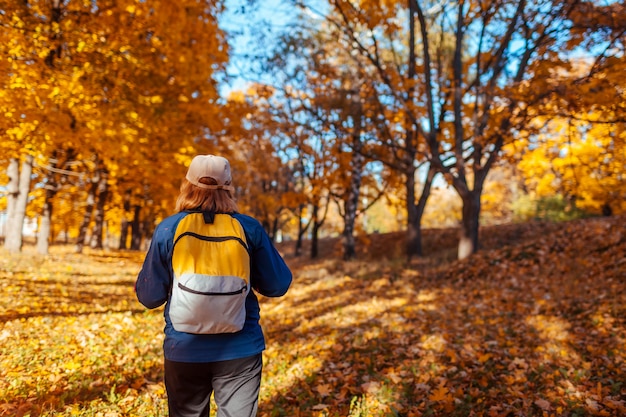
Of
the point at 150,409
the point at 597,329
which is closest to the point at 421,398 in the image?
the point at 150,409

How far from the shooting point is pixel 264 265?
7.38ft

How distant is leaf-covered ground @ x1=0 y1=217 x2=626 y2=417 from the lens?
4.11 m

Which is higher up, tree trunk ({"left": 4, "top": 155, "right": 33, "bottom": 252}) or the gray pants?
tree trunk ({"left": 4, "top": 155, "right": 33, "bottom": 252})

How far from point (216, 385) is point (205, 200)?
0.92 meters

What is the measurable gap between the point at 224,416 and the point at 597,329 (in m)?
6.10

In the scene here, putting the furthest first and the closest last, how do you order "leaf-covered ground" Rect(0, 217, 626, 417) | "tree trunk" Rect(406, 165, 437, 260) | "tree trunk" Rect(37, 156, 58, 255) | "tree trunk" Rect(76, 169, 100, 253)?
"tree trunk" Rect(76, 169, 100, 253) → "tree trunk" Rect(406, 165, 437, 260) → "tree trunk" Rect(37, 156, 58, 255) → "leaf-covered ground" Rect(0, 217, 626, 417)

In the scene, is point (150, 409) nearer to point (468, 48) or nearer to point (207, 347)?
point (207, 347)

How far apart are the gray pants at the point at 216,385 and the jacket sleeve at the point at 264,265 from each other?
0.36 m

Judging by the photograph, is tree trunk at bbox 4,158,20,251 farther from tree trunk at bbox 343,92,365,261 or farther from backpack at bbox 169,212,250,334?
backpack at bbox 169,212,250,334

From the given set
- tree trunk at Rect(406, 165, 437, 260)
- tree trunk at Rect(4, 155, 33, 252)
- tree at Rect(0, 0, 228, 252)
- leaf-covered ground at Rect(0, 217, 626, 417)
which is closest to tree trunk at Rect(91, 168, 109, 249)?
tree trunk at Rect(4, 155, 33, 252)

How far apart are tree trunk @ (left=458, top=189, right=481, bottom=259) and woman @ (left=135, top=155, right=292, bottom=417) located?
10150 mm

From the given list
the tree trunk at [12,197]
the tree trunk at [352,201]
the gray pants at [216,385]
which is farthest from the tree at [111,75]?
the gray pants at [216,385]

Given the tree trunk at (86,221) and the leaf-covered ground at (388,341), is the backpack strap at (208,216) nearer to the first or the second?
the leaf-covered ground at (388,341)

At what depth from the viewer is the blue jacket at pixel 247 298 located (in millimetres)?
2029
